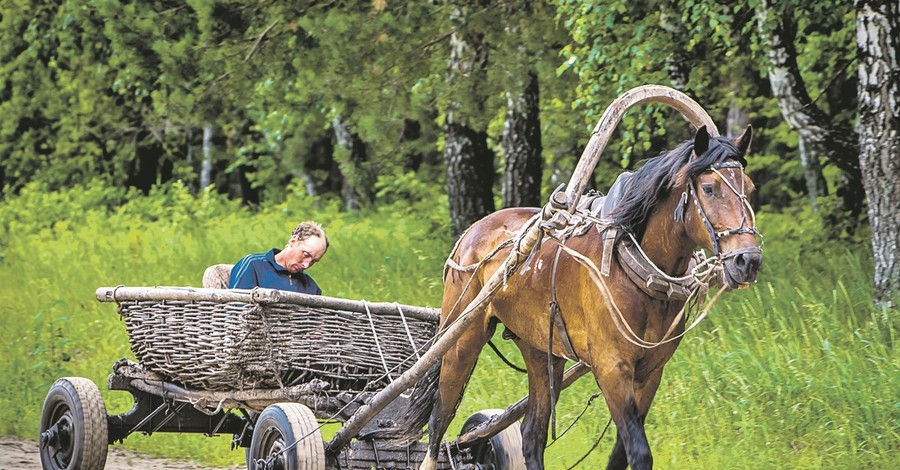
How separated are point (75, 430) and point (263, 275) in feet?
4.82

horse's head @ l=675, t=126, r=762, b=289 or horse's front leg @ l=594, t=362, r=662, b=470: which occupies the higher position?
horse's head @ l=675, t=126, r=762, b=289

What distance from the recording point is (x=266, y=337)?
6.79m

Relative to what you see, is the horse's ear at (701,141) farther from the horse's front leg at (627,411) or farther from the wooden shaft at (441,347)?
the horse's front leg at (627,411)

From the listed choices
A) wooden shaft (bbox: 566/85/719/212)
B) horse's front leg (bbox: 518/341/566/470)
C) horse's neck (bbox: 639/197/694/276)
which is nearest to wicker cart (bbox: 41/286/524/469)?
horse's front leg (bbox: 518/341/566/470)

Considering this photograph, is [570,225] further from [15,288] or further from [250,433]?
[15,288]

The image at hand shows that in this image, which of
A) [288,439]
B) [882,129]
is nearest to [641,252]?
[288,439]

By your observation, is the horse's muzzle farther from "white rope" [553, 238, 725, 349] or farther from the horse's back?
the horse's back

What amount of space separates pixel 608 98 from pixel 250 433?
4.98 m

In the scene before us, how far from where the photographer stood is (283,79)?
1353 centimetres

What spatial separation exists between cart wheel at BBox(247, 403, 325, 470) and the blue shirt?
91 centimetres

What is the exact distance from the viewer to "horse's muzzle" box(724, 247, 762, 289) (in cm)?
515

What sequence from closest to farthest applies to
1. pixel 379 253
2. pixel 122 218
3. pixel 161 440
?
pixel 161 440 → pixel 379 253 → pixel 122 218

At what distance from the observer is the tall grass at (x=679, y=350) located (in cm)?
796

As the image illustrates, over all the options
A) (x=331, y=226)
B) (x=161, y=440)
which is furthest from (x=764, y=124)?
(x=161, y=440)
